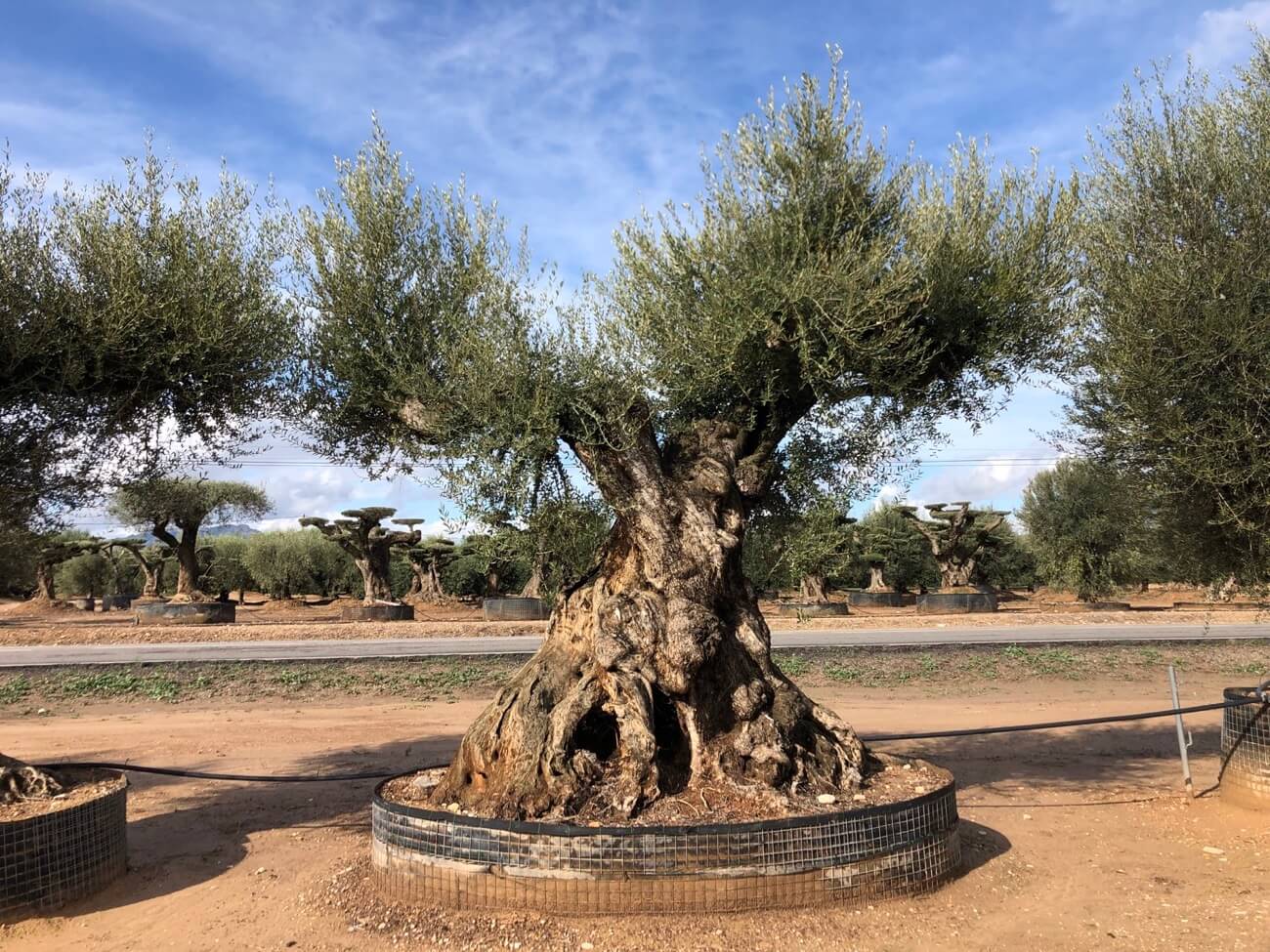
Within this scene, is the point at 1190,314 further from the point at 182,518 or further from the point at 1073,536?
the point at 182,518

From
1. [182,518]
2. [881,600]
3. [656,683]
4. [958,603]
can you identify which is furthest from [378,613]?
Result: [656,683]

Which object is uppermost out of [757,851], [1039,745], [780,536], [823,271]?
[823,271]

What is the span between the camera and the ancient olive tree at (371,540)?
37.8 m

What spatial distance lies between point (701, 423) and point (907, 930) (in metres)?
4.15

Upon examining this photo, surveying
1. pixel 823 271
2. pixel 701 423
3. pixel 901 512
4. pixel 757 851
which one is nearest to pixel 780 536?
pixel 701 423

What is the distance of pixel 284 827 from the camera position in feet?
28.6

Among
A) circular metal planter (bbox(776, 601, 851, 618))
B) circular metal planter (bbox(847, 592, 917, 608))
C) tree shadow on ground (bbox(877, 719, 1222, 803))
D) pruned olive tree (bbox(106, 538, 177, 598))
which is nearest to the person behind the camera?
tree shadow on ground (bbox(877, 719, 1222, 803))

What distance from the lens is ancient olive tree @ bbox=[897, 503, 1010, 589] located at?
4166 cm

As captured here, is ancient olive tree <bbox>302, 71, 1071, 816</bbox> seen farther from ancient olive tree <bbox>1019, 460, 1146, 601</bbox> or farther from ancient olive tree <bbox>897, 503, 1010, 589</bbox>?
ancient olive tree <bbox>897, 503, 1010, 589</bbox>

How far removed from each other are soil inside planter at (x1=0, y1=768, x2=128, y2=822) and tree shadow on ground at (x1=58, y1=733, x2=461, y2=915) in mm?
654

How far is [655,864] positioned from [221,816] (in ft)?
16.6

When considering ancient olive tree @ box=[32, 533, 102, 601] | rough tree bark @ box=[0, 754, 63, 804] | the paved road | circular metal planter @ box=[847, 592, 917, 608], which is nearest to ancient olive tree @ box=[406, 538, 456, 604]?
ancient olive tree @ box=[32, 533, 102, 601]

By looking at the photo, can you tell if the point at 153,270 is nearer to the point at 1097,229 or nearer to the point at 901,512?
the point at 1097,229

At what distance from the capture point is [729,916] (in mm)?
6207
